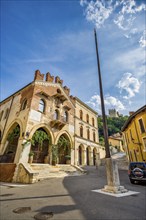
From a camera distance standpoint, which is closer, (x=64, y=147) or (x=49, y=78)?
(x=64, y=147)

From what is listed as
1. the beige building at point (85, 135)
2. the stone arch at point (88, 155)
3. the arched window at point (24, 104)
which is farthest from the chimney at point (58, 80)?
the stone arch at point (88, 155)

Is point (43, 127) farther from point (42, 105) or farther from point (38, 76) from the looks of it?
point (38, 76)

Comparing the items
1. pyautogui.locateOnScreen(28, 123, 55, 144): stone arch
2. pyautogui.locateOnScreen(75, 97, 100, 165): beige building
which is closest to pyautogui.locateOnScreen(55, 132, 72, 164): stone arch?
pyautogui.locateOnScreen(28, 123, 55, 144): stone arch

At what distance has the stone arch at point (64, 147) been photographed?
17.6 metres

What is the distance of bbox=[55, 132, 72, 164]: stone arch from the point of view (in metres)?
17.6

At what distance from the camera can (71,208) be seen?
409cm

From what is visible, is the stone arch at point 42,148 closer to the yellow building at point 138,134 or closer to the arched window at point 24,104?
the arched window at point 24,104

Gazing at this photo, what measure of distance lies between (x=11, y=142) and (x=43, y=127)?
4582mm

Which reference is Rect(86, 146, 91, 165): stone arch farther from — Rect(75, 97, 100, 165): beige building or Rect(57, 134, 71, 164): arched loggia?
Rect(57, 134, 71, 164): arched loggia

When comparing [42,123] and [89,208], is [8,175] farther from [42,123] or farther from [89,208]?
[89,208]

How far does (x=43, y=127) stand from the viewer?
15.9 metres

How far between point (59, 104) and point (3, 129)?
8.74 metres

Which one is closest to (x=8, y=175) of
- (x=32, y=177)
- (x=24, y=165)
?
(x=24, y=165)

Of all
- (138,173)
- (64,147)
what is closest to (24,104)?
(64,147)
